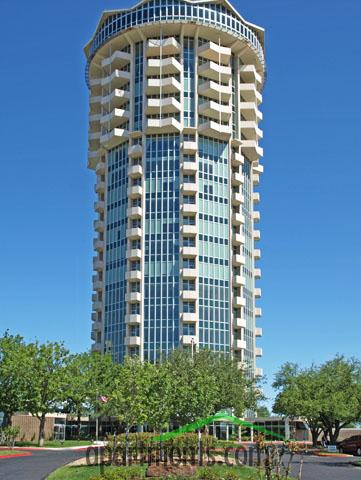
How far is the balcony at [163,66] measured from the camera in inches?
4245

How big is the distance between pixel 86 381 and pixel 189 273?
2416 cm

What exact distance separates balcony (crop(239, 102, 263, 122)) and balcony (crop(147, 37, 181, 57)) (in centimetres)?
1470

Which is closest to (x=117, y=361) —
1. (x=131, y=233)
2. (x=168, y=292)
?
(x=168, y=292)

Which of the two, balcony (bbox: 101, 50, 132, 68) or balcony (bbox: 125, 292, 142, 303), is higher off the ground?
balcony (bbox: 101, 50, 132, 68)

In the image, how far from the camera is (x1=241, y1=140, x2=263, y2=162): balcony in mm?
115250

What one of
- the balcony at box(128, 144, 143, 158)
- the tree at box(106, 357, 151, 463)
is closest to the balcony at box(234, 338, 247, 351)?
the balcony at box(128, 144, 143, 158)

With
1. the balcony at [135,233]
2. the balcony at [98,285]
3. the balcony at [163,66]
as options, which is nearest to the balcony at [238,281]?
the balcony at [135,233]

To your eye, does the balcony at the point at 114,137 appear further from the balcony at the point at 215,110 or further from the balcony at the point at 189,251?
the balcony at the point at 189,251

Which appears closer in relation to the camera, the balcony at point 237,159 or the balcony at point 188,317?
the balcony at point 188,317

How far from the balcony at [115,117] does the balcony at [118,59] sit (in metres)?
7.82

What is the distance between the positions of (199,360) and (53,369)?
17436mm

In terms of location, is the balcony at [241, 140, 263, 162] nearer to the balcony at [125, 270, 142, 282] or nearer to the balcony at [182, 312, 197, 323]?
the balcony at [125, 270, 142, 282]

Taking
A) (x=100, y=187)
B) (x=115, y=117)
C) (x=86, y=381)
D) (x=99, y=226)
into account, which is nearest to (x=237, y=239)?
(x=99, y=226)

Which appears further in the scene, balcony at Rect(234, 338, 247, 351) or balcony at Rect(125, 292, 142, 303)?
balcony at Rect(234, 338, 247, 351)
